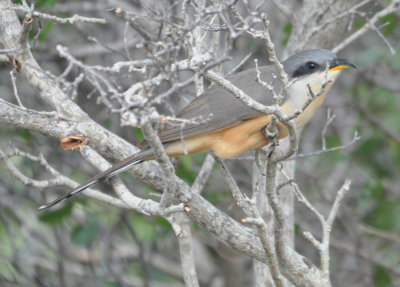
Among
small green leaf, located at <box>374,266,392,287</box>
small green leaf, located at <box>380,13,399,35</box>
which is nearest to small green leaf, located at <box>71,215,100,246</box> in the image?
small green leaf, located at <box>374,266,392,287</box>

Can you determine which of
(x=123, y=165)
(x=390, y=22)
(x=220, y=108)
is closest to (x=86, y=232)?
(x=220, y=108)

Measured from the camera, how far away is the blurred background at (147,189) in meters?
6.15

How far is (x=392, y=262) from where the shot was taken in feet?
21.4

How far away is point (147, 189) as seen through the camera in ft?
18.7

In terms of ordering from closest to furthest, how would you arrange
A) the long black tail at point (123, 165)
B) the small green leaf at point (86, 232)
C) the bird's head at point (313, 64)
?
the long black tail at point (123, 165) < the bird's head at point (313, 64) < the small green leaf at point (86, 232)

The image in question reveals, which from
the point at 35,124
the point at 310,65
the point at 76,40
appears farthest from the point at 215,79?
the point at 76,40

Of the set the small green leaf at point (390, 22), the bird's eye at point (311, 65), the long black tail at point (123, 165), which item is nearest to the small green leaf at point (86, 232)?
the long black tail at point (123, 165)

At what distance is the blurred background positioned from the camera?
615cm

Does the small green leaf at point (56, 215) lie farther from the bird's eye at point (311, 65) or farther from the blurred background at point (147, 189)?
the bird's eye at point (311, 65)

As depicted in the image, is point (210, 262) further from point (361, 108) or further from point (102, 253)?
point (361, 108)

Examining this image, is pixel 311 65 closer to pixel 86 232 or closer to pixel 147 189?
pixel 147 189

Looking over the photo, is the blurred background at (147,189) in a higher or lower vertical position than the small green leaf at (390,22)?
lower

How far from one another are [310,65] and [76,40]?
227 centimetres

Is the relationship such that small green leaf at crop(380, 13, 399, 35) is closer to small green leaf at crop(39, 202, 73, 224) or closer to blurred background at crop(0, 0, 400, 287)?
blurred background at crop(0, 0, 400, 287)
